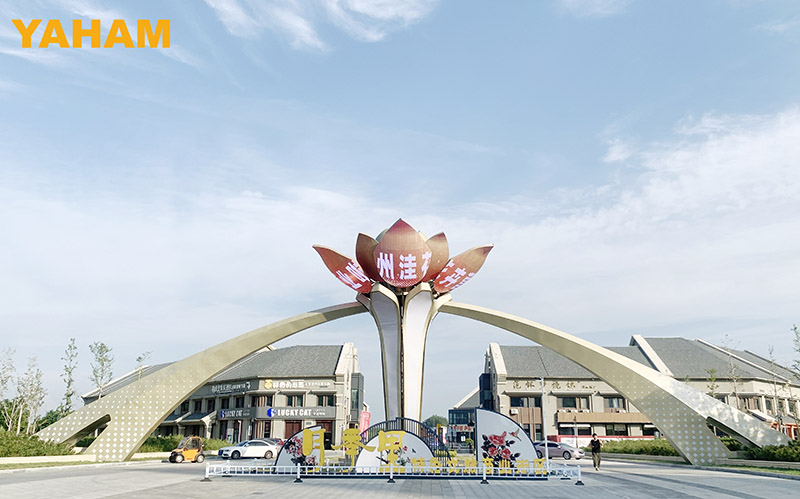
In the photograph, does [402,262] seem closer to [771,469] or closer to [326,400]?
[771,469]

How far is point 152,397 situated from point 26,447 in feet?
14.1

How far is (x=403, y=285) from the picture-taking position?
2203 cm

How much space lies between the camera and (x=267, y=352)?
172 feet

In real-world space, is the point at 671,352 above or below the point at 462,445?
above

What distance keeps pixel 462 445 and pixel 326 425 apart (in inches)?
464

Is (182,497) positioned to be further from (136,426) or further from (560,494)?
(136,426)

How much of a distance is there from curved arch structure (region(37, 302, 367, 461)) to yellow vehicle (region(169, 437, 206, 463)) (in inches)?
99.9

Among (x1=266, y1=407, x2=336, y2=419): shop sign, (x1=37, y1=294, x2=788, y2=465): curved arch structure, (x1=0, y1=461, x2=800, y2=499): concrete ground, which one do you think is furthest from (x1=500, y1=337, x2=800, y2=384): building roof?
(x1=0, y1=461, x2=800, y2=499): concrete ground

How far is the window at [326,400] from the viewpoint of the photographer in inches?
1854

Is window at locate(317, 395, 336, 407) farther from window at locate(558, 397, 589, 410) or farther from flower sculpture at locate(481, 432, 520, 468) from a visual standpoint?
flower sculpture at locate(481, 432, 520, 468)

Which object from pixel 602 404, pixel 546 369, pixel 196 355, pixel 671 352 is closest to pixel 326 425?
pixel 546 369

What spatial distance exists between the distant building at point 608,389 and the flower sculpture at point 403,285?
24.4m

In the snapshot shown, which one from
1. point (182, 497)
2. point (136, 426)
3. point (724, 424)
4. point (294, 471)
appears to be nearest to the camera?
point (182, 497)

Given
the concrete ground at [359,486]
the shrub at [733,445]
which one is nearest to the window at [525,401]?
the shrub at [733,445]
